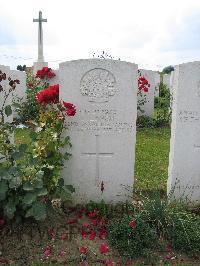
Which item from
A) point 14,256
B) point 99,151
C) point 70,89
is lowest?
point 14,256

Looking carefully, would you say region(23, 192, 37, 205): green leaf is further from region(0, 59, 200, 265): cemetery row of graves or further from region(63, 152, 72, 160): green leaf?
region(63, 152, 72, 160): green leaf

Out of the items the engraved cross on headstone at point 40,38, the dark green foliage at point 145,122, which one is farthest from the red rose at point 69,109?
the engraved cross on headstone at point 40,38

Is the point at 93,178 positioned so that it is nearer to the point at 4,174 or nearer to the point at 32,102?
the point at 4,174

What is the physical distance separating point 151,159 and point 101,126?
2.85m

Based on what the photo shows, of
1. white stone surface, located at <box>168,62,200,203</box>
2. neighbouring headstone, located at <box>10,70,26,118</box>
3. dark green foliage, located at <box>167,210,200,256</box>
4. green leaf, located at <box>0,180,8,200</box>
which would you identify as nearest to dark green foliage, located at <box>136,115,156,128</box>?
neighbouring headstone, located at <box>10,70,26,118</box>

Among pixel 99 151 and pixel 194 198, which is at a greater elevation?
pixel 99 151

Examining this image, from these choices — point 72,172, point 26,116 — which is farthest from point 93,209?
point 26,116

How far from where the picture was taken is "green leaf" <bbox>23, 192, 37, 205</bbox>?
11.0 ft

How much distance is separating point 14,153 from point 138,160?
3.64 metres

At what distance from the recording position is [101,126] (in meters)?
4.37

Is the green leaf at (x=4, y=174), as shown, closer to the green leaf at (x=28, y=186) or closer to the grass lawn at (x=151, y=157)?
the green leaf at (x=28, y=186)

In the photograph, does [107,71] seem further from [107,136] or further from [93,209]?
[93,209]

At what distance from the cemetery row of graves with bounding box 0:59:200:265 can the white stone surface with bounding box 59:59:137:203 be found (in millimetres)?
12

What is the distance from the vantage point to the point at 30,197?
341 cm
